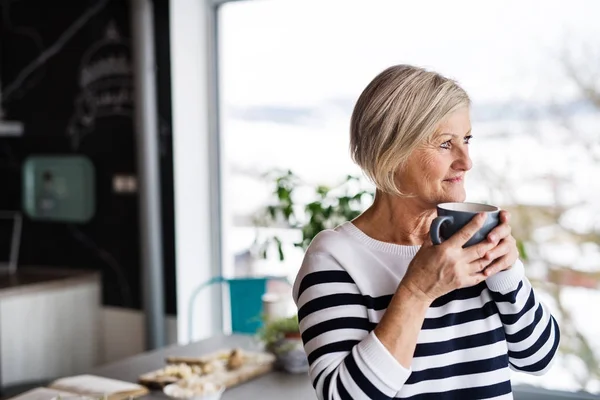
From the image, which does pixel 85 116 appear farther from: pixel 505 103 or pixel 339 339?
pixel 339 339

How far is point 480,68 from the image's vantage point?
10.3 feet

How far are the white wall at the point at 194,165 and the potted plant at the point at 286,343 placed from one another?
4.83ft

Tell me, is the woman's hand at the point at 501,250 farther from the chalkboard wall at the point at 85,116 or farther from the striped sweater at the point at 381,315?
the chalkboard wall at the point at 85,116

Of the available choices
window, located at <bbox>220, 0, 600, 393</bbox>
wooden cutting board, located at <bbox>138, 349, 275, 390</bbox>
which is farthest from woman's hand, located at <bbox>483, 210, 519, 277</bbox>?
window, located at <bbox>220, 0, 600, 393</bbox>

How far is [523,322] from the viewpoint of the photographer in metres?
1.25

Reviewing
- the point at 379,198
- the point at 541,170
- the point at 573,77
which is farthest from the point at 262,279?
the point at 379,198

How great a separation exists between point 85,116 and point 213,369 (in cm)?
225

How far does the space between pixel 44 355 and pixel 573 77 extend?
9.33 ft

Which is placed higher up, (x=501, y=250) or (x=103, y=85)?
(x=103, y=85)

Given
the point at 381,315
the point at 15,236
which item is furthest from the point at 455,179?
the point at 15,236

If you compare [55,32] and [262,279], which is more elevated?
[55,32]

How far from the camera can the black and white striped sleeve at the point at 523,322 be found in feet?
3.98

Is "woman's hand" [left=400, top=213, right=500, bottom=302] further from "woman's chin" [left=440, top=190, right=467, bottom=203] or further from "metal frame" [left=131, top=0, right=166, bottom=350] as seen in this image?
"metal frame" [left=131, top=0, right=166, bottom=350]

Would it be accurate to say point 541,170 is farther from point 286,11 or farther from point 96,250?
point 96,250
